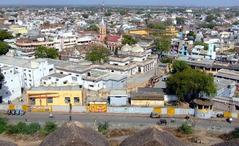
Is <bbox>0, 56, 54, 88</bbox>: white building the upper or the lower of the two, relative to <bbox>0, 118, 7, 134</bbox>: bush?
upper

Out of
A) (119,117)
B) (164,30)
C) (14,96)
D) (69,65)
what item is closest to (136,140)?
(119,117)

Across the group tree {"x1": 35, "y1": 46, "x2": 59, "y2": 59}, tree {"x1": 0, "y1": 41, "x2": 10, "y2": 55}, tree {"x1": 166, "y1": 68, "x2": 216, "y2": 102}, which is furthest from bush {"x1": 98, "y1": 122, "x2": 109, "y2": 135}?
tree {"x1": 0, "y1": 41, "x2": 10, "y2": 55}

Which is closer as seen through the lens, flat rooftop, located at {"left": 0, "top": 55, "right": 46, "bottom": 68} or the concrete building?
the concrete building

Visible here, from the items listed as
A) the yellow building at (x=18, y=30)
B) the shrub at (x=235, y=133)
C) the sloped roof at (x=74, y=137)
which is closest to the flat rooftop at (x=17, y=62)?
the sloped roof at (x=74, y=137)

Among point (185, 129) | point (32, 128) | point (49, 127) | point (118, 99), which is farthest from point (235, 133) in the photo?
point (32, 128)

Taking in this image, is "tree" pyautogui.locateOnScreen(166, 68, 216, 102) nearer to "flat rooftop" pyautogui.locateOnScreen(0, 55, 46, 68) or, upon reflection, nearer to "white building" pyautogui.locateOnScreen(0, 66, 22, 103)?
"white building" pyautogui.locateOnScreen(0, 66, 22, 103)

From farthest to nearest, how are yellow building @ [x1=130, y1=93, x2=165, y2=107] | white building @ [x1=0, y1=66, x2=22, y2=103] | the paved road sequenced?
white building @ [x1=0, y1=66, x2=22, y2=103]
yellow building @ [x1=130, y1=93, x2=165, y2=107]
the paved road

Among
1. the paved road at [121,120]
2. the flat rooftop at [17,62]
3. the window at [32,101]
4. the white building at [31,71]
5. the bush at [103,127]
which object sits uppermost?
the flat rooftop at [17,62]

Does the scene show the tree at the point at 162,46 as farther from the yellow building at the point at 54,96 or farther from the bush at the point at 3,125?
the bush at the point at 3,125

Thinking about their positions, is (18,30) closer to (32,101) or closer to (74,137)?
(32,101)
